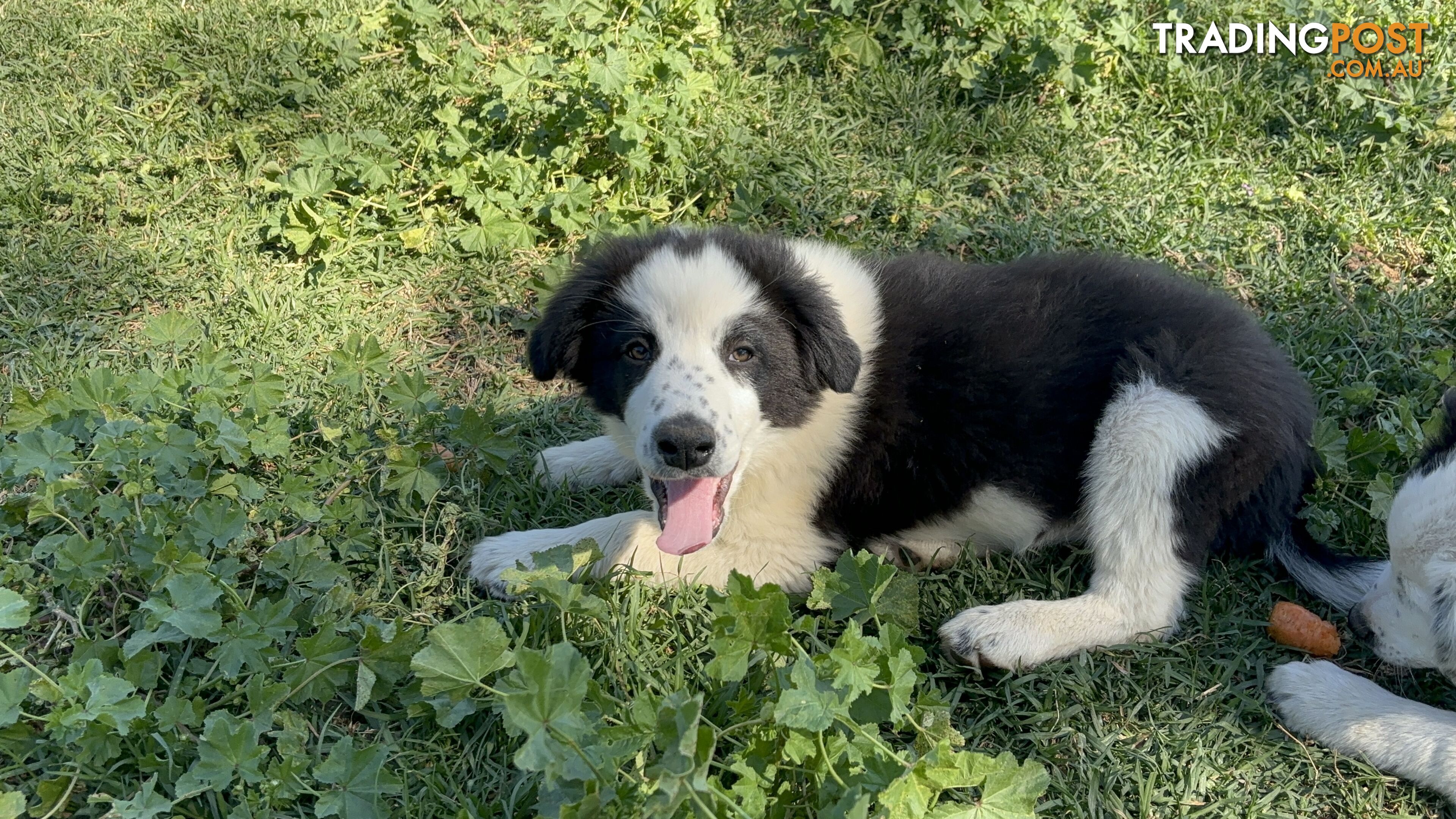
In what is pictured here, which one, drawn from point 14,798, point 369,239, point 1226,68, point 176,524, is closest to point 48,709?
point 14,798

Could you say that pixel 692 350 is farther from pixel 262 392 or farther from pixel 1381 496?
pixel 1381 496

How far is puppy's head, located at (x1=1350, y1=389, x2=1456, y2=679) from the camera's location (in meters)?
2.61

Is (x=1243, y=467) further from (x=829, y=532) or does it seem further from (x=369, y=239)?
(x=369, y=239)

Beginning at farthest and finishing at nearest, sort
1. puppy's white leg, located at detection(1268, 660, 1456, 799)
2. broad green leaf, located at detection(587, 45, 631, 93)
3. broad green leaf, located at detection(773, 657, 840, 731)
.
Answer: broad green leaf, located at detection(587, 45, 631, 93)
puppy's white leg, located at detection(1268, 660, 1456, 799)
broad green leaf, located at detection(773, 657, 840, 731)

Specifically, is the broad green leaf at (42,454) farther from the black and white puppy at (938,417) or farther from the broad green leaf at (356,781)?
the broad green leaf at (356,781)

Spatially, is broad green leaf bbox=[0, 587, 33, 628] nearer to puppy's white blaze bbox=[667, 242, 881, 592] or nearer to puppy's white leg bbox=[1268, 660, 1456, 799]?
puppy's white blaze bbox=[667, 242, 881, 592]

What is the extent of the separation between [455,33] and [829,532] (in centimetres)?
348

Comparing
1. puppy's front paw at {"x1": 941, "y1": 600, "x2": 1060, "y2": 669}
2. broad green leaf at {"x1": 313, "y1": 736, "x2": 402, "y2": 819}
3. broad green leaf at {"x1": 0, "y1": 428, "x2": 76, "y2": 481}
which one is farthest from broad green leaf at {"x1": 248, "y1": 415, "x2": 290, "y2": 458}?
puppy's front paw at {"x1": 941, "y1": 600, "x2": 1060, "y2": 669}

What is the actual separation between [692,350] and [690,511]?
1.40 feet

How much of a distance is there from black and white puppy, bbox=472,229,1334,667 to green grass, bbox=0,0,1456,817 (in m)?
0.16

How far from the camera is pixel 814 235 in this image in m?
4.49

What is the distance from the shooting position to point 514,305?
4.27 meters

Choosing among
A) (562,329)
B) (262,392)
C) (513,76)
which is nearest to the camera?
(562,329)

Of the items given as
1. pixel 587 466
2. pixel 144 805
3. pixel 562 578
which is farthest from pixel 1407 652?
pixel 144 805
